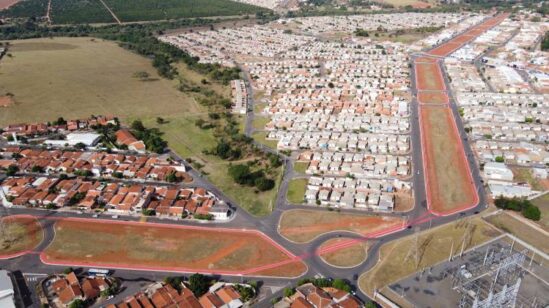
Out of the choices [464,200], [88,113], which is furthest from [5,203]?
[464,200]

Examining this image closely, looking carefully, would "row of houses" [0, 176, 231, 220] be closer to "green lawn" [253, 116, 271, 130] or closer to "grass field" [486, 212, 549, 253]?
"green lawn" [253, 116, 271, 130]

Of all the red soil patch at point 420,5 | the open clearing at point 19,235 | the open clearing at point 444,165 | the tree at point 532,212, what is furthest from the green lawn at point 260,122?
the red soil patch at point 420,5

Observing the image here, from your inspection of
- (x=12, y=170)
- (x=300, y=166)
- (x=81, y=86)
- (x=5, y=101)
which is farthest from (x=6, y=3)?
(x=300, y=166)

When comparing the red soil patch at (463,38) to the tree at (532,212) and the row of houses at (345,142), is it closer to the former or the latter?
the row of houses at (345,142)

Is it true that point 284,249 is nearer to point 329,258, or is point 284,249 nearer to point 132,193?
point 329,258

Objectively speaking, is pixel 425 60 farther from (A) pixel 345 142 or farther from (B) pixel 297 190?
(B) pixel 297 190
